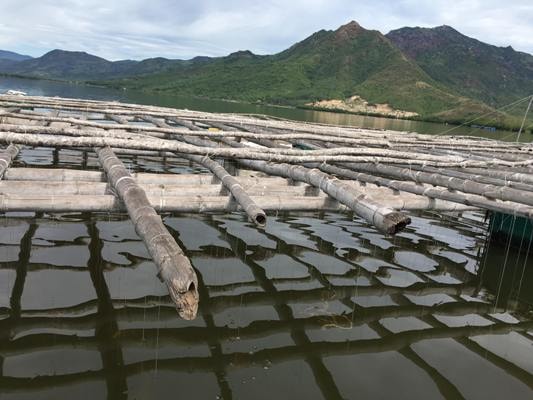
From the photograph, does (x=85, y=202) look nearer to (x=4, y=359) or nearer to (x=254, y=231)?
(x=4, y=359)

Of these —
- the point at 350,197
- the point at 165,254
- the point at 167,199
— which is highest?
the point at 350,197

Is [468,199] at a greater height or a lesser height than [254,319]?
greater

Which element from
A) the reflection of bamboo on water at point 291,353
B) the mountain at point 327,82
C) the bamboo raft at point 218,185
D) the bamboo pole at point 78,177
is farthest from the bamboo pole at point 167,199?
the mountain at point 327,82

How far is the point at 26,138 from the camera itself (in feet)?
22.9

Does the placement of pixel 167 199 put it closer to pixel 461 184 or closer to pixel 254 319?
pixel 254 319

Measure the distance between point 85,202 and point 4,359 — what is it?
219cm

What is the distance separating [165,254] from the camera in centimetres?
382

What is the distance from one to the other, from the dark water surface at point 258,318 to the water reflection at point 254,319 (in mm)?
24

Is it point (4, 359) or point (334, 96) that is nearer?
point (4, 359)

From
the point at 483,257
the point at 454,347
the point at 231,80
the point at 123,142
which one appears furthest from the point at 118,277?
the point at 231,80

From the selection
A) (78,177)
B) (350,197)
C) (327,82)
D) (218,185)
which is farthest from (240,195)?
(327,82)

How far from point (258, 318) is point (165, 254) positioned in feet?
11.2

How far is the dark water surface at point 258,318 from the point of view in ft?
17.5

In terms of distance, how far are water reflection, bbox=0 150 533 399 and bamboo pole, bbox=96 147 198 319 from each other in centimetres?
199
